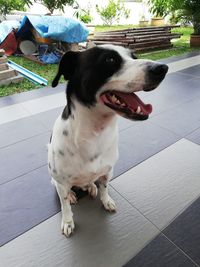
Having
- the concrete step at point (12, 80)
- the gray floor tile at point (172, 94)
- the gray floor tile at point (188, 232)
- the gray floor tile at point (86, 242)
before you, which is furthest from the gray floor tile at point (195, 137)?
the concrete step at point (12, 80)

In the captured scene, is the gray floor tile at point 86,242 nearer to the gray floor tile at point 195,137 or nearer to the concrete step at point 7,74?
the gray floor tile at point 195,137

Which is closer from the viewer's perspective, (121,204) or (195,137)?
(121,204)

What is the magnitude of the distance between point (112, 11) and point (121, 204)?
10921 mm

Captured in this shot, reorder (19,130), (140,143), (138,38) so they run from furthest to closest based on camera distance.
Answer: (138,38) → (19,130) → (140,143)

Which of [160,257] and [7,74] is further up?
[7,74]

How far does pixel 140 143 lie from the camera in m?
2.39

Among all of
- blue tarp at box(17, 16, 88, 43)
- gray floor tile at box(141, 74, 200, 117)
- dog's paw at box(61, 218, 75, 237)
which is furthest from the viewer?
blue tarp at box(17, 16, 88, 43)

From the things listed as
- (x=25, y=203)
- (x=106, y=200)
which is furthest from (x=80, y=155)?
(x=25, y=203)

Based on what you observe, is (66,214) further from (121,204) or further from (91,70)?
(91,70)

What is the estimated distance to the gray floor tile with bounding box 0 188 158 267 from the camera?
4.45ft

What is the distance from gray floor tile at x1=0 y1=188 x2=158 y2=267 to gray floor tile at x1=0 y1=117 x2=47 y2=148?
3.76 feet

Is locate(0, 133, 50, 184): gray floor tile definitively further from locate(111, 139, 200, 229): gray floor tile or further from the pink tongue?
the pink tongue

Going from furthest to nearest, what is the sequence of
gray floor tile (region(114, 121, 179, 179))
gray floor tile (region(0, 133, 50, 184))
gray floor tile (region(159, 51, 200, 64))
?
gray floor tile (region(159, 51, 200, 64)), gray floor tile (region(114, 121, 179, 179)), gray floor tile (region(0, 133, 50, 184))

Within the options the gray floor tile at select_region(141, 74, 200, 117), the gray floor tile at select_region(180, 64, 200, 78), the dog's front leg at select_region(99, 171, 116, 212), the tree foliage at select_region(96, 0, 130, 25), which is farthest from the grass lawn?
the tree foliage at select_region(96, 0, 130, 25)
